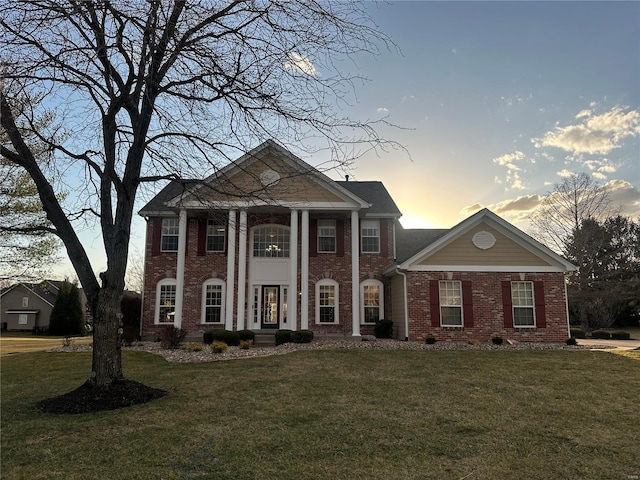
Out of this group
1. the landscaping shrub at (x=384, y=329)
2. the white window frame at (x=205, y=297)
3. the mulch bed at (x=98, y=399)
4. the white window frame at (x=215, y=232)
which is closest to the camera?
the mulch bed at (x=98, y=399)

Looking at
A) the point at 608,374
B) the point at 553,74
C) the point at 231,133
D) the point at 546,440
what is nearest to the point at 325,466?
the point at 546,440

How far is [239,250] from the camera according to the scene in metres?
17.3

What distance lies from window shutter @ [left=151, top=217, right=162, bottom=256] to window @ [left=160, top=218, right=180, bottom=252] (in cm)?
13

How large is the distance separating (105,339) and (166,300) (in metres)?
12.0

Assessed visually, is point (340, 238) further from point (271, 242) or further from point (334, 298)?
point (271, 242)

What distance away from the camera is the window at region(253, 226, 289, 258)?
18.6m

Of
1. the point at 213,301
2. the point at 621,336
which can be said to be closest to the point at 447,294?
the point at 213,301

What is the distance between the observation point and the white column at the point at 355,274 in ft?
55.2

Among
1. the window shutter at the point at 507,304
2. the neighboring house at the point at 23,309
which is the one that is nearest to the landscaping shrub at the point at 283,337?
the window shutter at the point at 507,304

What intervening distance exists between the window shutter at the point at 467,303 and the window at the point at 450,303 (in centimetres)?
15

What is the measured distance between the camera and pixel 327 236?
18.7m

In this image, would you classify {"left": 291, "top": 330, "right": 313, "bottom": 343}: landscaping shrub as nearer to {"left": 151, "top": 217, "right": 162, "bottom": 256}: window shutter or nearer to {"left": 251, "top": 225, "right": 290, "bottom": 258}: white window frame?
{"left": 251, "top": 225, "right": 290, "bottom": 258}: white window frame

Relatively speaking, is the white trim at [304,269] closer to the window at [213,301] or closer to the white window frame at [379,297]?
the white window frame at [379,297]

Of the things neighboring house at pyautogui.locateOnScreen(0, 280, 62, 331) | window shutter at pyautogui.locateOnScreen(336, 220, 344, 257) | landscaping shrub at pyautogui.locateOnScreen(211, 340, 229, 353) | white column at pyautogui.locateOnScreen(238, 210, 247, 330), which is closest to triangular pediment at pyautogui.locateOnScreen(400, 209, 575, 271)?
window shutter at pyautogui.locateOnScreen(336, 220, 344, 257)
